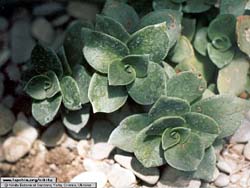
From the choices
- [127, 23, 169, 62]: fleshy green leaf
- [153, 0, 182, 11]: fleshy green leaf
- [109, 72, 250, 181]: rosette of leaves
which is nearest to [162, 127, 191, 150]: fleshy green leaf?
[109, 72, 250, 181]: rosette of leaves

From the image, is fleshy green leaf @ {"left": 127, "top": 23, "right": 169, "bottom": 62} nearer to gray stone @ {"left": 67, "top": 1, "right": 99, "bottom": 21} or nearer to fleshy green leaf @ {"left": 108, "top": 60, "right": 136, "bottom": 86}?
fleshy green leaf @ {"left": 108, "top": 60, "right": 136, "bottom": 86}

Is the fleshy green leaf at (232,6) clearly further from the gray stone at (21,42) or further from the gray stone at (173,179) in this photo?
the gray stone at (21,42)

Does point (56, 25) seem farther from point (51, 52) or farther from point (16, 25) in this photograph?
point (51, 52)

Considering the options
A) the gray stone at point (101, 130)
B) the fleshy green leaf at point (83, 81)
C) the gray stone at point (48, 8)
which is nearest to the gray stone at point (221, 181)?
the gray stone at point (101, 130)

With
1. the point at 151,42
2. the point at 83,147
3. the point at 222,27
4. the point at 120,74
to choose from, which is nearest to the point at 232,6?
the point at 222,27

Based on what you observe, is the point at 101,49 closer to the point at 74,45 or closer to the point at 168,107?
the point at 74,45

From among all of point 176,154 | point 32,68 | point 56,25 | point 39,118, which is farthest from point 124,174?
point 56,25
